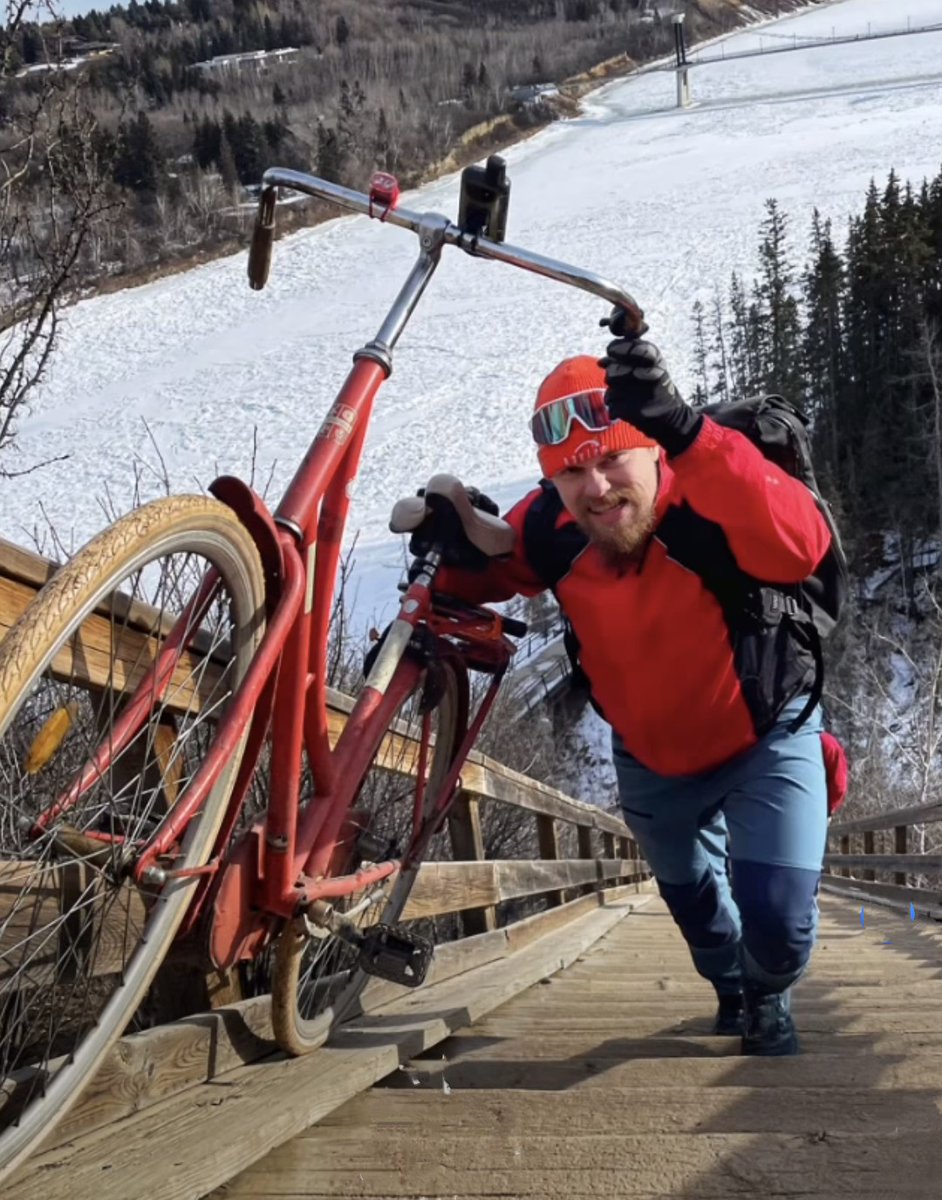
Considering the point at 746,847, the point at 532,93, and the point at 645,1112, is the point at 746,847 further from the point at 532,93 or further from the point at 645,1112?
the point at 532,93

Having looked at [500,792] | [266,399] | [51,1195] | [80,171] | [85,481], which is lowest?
[51,1195]

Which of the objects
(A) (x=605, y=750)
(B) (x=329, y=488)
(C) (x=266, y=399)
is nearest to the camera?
(B) (x=329, y=488)

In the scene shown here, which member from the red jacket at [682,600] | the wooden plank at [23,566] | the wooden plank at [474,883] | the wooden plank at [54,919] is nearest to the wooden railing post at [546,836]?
the wooden plank at [474,883]

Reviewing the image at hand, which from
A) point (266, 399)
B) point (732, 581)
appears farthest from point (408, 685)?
point (266, 399)

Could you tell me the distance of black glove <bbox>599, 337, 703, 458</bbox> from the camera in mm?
2549

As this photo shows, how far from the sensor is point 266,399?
46594mm

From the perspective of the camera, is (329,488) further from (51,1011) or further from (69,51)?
(69,51)

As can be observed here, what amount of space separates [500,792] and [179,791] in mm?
2607

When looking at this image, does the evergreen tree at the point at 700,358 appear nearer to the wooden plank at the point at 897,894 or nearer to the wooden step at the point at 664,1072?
the wooden plank at the point at 897,894

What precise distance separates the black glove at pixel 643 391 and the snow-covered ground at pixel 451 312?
1069 inches

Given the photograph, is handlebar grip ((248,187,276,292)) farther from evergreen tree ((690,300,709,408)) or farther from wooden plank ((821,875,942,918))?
evergreen tree ((690,300,709,408))

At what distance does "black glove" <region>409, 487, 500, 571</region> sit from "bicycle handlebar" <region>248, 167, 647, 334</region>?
64cm

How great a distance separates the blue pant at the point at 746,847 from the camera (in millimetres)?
2938

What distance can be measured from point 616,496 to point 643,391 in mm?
375
